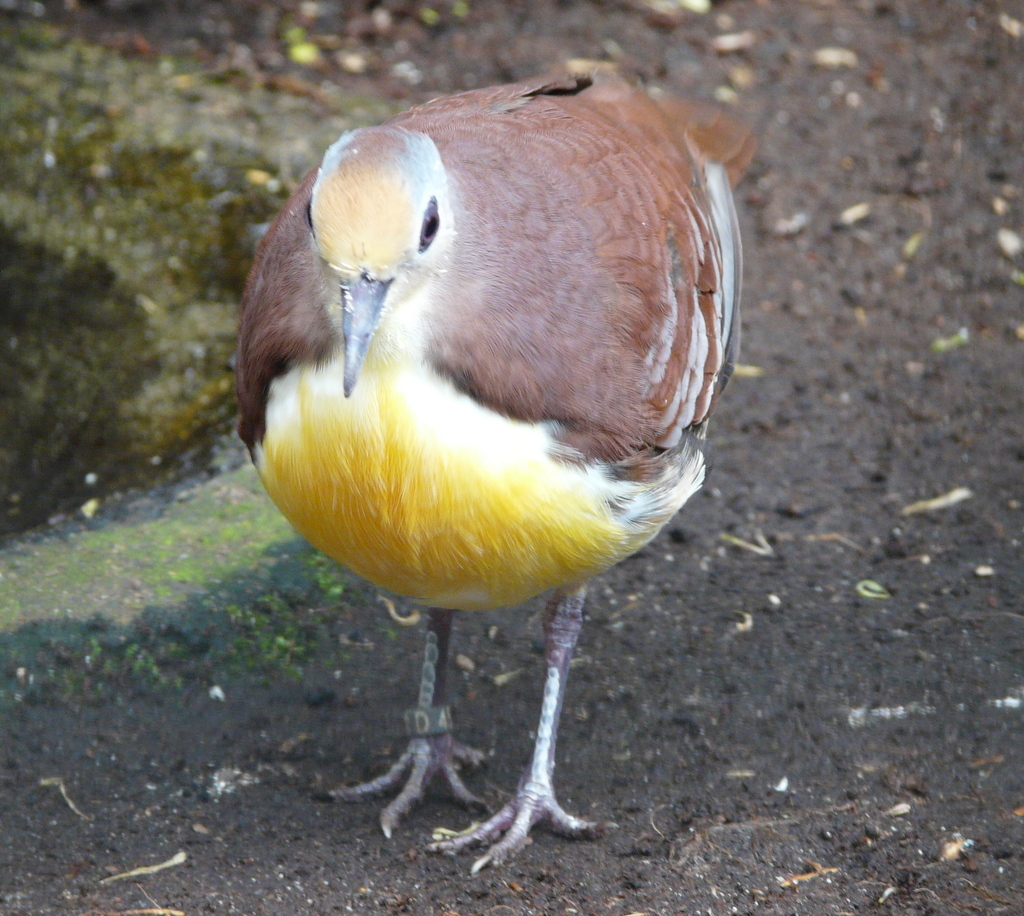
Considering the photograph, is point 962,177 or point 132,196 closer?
point 132,196

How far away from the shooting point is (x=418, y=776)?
369 cm

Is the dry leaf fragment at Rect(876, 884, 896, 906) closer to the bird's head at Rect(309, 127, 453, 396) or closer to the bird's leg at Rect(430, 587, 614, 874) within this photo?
the bird's leg at Rect(430, 587, 614, 874)

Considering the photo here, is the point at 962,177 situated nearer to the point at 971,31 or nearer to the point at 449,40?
the point at 971,31

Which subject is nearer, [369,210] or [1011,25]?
[369,210]

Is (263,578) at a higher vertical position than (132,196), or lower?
lower

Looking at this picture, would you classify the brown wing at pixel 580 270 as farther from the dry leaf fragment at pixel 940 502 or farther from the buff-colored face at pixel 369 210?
the dry leaf fragment at pixel 940 502

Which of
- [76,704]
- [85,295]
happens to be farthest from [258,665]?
[85,295]

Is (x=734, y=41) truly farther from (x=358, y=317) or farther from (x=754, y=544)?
(x=358, y=317)

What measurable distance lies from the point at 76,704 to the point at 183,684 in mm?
319

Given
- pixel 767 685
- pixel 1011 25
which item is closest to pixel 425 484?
pixel 767 685

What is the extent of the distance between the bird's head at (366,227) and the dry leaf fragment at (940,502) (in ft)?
8.92

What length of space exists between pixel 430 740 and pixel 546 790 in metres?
0.41

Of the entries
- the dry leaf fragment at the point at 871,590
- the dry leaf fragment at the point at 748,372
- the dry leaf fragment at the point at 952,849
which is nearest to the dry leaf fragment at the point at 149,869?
the dry leaf fragment at the point at 952,849

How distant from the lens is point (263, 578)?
4090 millimetres
